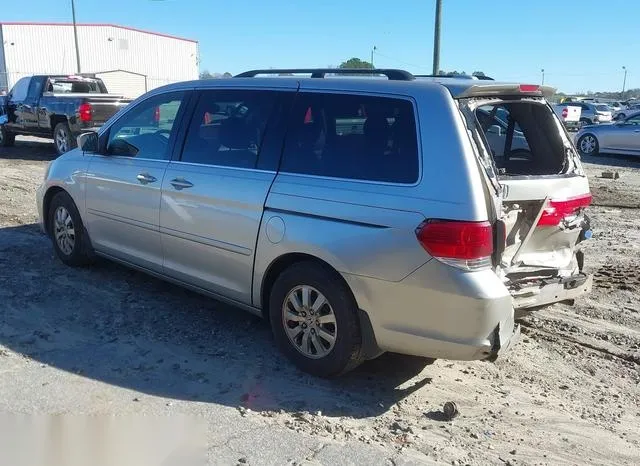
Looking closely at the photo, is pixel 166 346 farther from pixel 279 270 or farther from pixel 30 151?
pixel 30 151

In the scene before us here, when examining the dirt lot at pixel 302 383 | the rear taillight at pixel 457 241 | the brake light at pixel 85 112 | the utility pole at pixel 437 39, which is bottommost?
the dirt lot at pixel 302 383

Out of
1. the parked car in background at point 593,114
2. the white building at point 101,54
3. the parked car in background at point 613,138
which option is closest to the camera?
the parked car in background at point 613,138

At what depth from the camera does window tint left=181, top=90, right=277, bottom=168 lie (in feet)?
15.1

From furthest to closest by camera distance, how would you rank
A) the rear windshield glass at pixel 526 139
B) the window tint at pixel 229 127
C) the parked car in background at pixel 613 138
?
1. the parked car in background at pixel 613 138
2. the rear windshield glass at pixel 526 139
3. the window tint at pixel 229 127

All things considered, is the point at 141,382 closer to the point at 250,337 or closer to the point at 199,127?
the point at 250,337

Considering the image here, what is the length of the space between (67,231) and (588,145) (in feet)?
52.7

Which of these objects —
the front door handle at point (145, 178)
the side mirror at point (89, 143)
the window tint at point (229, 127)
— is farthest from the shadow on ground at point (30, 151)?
the window tint at point (229, 127)

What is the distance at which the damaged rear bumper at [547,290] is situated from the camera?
13.1 feet

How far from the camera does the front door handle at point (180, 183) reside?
4.85m

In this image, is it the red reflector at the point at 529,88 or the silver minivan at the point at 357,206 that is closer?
the silver minivan at the point at 357,206

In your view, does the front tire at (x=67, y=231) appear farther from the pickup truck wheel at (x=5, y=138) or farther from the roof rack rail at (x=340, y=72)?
the pickup truck wheel at (x=5, y=138)

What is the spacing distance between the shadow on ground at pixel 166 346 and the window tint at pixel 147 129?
48.5 inches

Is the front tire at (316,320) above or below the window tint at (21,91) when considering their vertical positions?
below

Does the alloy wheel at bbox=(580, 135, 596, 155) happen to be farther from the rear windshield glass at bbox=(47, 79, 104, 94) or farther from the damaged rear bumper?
the damaged rear bumper
